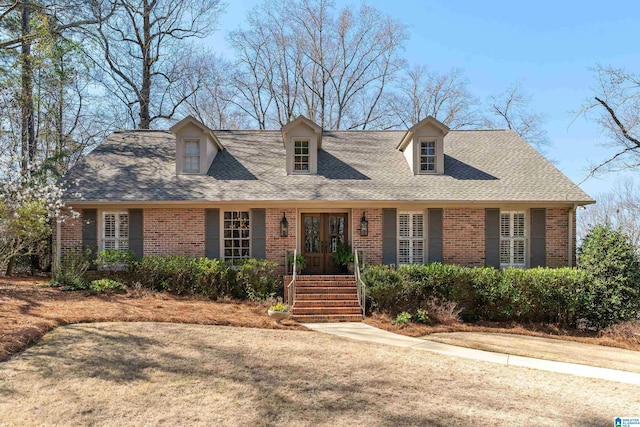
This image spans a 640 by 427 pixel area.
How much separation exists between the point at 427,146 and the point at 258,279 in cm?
760

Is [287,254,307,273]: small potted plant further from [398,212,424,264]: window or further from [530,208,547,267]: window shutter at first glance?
[530,208,547,267]: window shutter

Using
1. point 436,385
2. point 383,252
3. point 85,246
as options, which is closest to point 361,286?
point 383,252

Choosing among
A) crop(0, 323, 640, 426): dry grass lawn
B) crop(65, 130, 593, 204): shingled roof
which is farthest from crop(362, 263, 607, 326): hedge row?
crop(0, 323, 640, 426): dry grass lawn

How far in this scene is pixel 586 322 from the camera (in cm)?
1105

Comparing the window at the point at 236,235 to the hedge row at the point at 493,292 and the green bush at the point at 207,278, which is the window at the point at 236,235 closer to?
the green bush at the point at 207,278

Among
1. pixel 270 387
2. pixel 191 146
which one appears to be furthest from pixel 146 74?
pixel 270 387

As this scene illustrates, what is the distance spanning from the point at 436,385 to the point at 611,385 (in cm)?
286

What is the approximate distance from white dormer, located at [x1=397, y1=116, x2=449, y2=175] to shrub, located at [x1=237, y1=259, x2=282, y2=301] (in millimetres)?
6184

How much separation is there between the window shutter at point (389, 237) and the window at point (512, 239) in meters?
3.49

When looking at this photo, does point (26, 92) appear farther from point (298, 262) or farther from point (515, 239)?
point (515, 239)

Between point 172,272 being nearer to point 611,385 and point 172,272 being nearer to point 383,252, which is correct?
point 383,252

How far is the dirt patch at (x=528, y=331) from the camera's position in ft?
31.9

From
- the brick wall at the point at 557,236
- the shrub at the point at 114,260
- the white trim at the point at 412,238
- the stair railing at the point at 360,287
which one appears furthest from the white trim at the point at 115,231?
the brick wall at the point at 557,236

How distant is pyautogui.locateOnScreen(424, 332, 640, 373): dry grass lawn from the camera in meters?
7.80
